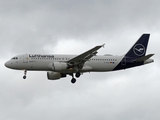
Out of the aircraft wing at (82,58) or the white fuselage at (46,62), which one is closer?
the aircraft wing at (82,58)

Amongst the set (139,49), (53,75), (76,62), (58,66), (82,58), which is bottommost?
(53,75)

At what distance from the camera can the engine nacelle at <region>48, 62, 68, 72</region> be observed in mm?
64250

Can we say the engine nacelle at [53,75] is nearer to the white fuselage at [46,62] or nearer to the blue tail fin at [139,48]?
the white fuselage at [46,62]

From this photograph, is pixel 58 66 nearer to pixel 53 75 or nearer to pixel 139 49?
pixel 53 75

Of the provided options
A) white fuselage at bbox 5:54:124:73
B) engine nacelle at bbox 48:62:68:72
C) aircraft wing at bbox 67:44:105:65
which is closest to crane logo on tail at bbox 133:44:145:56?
white fuselage at bbox 5:54:124:73

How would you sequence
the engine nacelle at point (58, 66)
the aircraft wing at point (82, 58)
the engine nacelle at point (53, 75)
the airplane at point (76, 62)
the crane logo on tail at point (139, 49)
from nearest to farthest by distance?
1. the aircraft wing at point (82, 58)
2. the engine nacelle at point (58, 66)
3. the airplane at point (76, 62)
4. the engine nacelle at point (53, 75)
5. the crane logo on tail at point (139, 49)

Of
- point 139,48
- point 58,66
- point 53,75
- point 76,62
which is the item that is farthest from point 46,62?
point 139,48

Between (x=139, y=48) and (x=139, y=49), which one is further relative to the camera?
(x=139, y=48)

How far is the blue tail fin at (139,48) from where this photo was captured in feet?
234

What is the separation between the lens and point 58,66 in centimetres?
6438

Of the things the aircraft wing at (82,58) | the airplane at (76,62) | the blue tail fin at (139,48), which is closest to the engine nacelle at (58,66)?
the airplane at (76,62)

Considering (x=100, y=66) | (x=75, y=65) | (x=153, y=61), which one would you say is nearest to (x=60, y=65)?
(x=75, y=65)

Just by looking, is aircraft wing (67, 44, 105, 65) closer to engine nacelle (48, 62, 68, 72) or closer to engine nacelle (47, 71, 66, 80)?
engine nacelle (48, 62, 68, 72)

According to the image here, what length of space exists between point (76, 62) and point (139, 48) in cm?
1274
